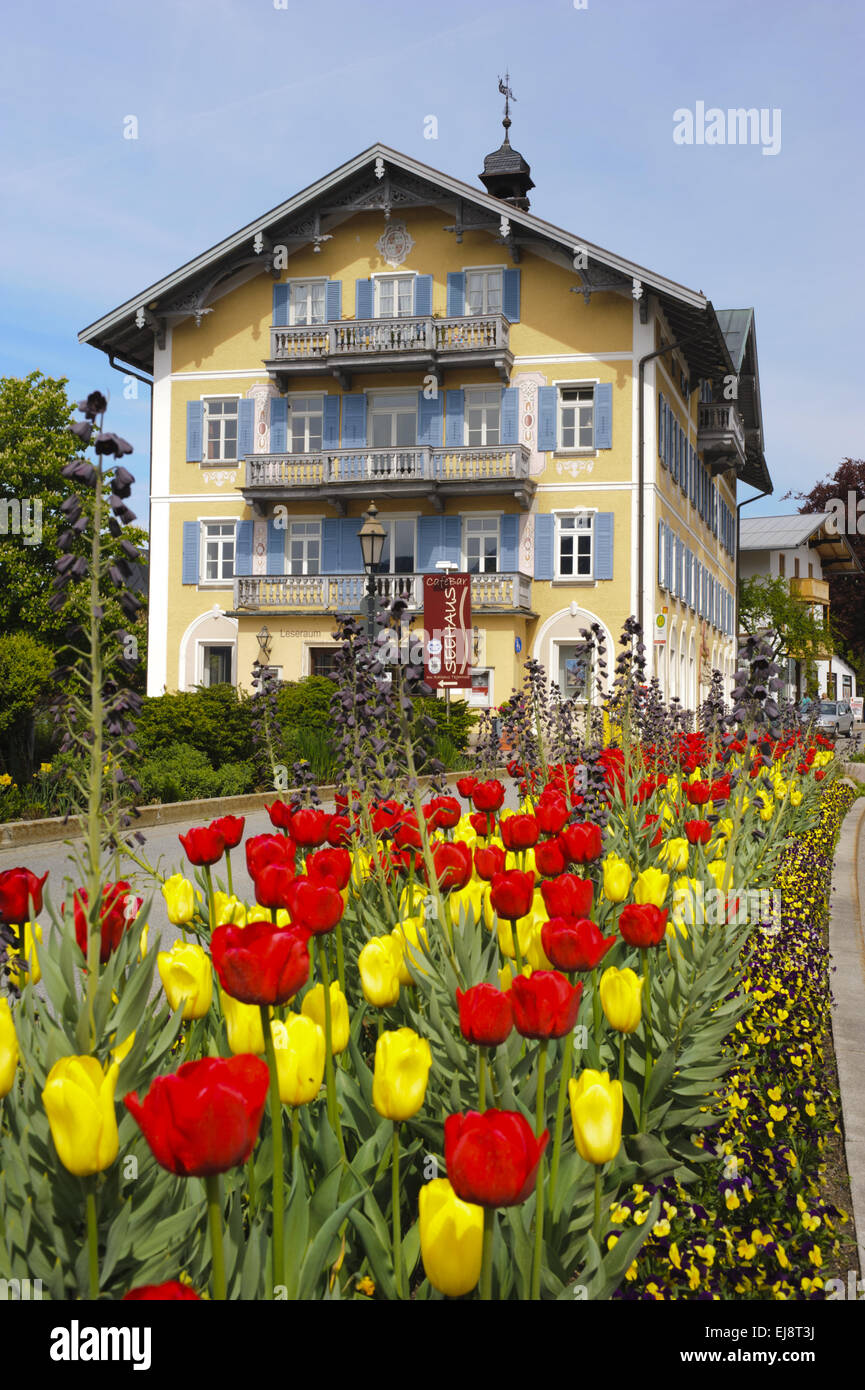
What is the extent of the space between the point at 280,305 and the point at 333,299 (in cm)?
133

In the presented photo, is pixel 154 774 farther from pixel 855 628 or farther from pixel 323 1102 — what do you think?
pixel 855 628

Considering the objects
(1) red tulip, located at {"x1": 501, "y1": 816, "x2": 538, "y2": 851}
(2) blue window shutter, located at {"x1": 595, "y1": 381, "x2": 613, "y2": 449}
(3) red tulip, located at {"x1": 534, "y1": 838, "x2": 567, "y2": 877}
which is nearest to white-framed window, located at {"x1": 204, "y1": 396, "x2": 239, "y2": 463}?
(2) blue window shutter, located at {"x1": 595, "y1": 381, "x2": 613, "y2": 449}

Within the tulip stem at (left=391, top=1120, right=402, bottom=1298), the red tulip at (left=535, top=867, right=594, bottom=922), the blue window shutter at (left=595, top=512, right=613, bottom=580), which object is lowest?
the tulip stem at (left=391, top=1120, right=402, bottom=1298)

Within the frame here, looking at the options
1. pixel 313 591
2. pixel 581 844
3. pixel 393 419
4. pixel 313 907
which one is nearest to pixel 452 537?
pixel 393 419

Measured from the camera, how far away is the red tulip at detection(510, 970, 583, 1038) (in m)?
1.67

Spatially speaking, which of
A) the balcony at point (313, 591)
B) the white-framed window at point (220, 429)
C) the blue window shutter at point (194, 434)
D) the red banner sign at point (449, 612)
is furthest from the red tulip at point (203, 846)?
the blue window shutter at point (194, 434)

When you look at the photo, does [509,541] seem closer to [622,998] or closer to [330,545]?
[330,545]

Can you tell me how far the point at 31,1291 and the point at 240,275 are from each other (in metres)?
29.0

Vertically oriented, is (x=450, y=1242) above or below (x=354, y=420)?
below

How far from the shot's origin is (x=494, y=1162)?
3.99 ft

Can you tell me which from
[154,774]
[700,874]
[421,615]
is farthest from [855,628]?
[700,874]

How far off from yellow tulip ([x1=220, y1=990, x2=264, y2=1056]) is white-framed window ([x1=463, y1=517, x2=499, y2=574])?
25356mm

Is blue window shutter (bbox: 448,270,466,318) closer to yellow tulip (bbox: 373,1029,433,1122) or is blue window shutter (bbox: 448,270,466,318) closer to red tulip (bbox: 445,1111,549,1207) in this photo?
yellow tulip (bbox: 373,1029,433,1122)
